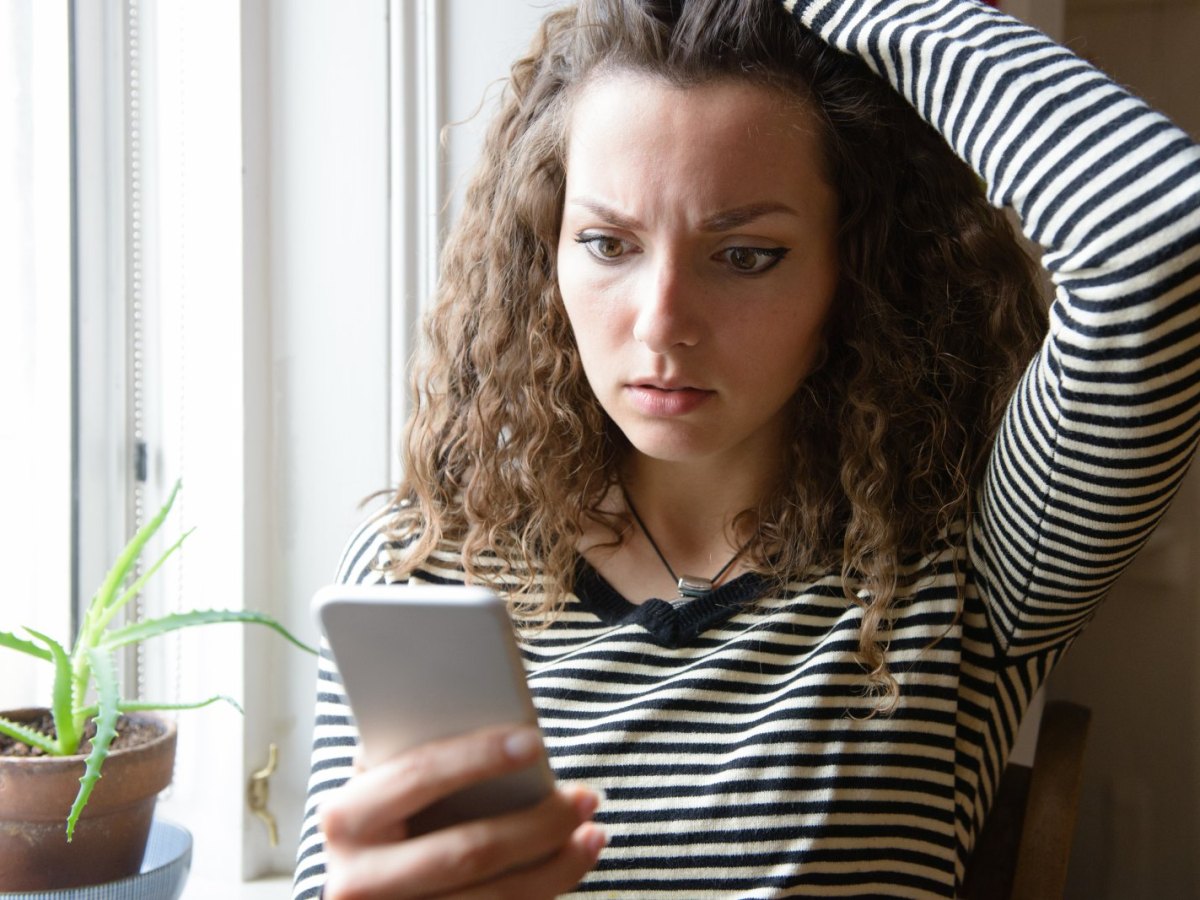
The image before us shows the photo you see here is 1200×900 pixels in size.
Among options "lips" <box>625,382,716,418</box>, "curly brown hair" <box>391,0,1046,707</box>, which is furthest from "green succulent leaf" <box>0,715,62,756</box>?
"lips" <box>625,382,716,418</box>

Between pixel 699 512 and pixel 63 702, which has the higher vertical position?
pixel 699 512

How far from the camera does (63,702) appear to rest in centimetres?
104

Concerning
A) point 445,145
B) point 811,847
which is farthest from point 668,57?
point 811,847

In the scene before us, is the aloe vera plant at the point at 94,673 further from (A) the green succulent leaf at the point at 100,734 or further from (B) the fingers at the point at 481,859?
(B) the fingers at the point at 481,859

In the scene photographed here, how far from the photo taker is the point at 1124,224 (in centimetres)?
80

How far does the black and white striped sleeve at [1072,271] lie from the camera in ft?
2.61

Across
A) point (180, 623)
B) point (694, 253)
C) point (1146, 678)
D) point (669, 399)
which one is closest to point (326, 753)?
point (180, 623)

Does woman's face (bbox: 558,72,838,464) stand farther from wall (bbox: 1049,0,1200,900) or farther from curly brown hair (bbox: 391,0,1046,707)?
wall (bbox: 1049,0,1200,900)

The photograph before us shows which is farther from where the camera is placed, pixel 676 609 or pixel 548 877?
pixel 676 609

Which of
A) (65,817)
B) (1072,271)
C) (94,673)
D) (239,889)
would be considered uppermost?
(1072,271)

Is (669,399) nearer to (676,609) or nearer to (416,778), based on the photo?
(676,609)

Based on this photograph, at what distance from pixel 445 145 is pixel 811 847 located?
0.87m

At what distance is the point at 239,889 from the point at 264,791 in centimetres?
11

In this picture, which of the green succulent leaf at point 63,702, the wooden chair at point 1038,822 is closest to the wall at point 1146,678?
the wooden chair at point 1038,822
